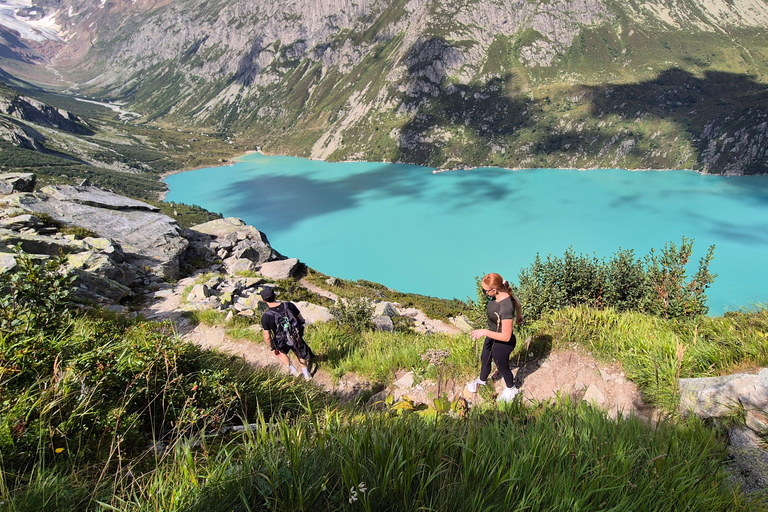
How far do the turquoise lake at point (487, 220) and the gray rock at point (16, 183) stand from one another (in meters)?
62.3

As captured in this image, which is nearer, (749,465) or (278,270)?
(749,465)

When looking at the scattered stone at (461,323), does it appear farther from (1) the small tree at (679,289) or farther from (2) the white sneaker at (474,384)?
(2) the white sneaker at (474,384)

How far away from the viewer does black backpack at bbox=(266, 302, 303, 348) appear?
684 centimetres

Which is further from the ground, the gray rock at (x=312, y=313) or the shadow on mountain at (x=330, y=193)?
the gray rock at (x=312, y=313)

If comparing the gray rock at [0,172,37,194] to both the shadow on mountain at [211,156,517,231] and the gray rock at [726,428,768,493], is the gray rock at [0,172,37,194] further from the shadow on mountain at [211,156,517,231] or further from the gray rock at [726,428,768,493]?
the shadow on mountain at [211,156,517,231]

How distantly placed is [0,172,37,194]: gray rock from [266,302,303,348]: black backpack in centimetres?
2866

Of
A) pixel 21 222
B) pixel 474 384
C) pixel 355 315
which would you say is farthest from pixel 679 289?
pixel 21 222

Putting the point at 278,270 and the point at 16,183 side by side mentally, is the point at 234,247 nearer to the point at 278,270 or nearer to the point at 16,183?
the point at 278,270

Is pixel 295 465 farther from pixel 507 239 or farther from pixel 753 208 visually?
pixel 753 208

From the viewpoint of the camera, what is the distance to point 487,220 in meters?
112

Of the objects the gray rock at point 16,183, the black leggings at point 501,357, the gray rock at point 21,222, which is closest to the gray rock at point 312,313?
the black leggings at point 501,357

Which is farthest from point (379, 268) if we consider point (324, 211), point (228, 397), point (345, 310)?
point (228, 397)

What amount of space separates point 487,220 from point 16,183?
4162 inches

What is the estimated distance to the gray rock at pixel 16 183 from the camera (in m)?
23.4
